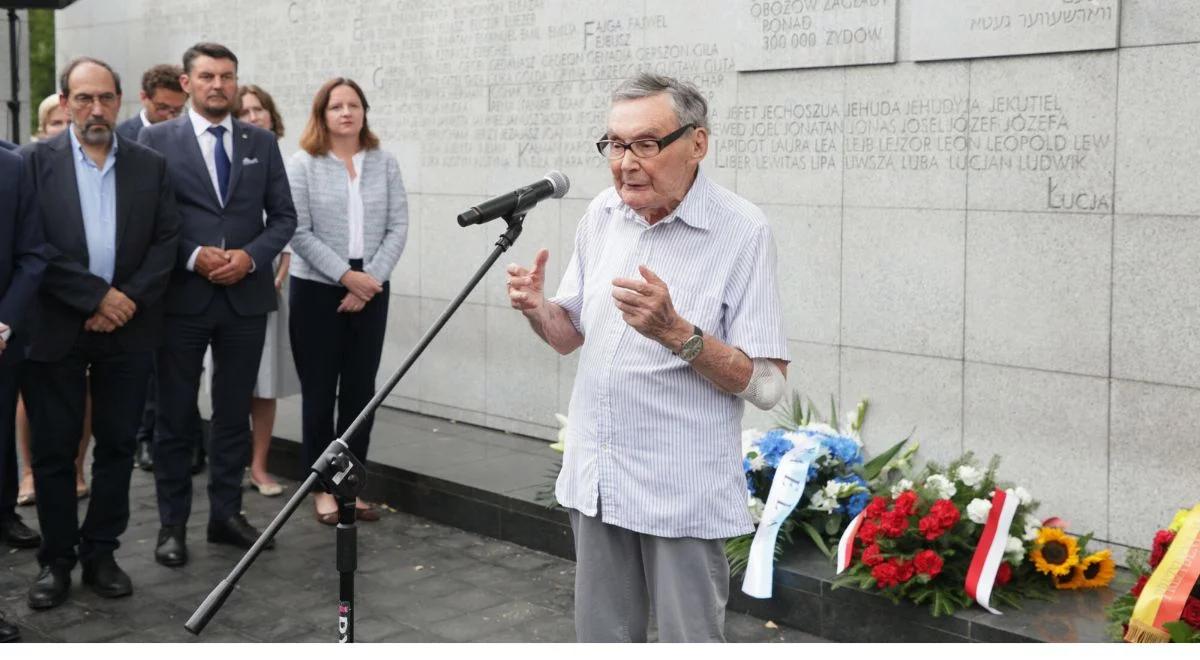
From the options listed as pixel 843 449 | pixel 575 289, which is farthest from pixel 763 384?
pixel 843 449

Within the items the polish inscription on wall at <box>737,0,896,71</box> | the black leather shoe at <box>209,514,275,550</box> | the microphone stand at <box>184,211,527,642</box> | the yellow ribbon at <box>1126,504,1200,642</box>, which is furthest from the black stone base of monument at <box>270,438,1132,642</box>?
the microphone stand at <box>184,211,527,642</box>

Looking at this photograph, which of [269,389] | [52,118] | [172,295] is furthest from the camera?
[52,118]

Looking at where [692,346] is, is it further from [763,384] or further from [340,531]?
[340,531]

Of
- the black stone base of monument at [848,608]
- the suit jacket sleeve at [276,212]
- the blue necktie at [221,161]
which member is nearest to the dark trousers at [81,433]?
the suit jacket sleeve at [276,212]

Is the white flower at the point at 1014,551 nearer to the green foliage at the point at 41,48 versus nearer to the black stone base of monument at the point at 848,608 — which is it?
the black stone base of monument at the point at 848,608

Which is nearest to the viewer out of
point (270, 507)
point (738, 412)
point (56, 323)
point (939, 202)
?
point (738, 412)

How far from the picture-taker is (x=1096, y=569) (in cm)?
551

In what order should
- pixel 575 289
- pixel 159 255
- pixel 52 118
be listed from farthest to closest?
1. pixel 52 118
2. pixel 159 255
3. pixel 575 289

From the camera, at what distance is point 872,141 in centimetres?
673

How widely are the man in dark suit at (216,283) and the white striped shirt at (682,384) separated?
10.9 feet

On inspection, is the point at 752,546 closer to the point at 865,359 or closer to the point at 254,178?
the point at 865,359

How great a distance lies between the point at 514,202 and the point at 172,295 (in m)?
3.33
